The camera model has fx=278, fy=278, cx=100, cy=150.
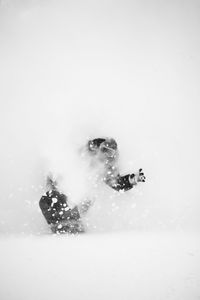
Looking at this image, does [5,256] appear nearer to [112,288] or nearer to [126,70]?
[112,288]

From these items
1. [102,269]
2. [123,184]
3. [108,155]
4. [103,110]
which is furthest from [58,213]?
[103,110]

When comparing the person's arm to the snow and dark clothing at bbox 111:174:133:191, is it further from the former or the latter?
the snow

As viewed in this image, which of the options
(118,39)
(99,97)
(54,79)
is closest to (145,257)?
(99,97)

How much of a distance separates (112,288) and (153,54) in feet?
15.0

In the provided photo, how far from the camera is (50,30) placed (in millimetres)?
5738

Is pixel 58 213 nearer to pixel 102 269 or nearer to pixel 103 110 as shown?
pixel 102 269

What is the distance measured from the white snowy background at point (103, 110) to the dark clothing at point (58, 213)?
18 cm


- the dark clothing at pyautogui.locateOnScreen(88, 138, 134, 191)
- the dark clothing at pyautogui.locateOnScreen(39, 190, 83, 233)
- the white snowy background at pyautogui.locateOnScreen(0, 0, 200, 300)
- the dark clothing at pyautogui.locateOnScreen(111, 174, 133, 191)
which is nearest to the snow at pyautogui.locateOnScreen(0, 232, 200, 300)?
the white snowy background at pyautogui.locateOnScreen(0, 0, 200, 300)

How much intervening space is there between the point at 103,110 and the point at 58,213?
225 centimetres

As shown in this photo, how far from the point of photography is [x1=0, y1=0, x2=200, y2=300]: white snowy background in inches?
158

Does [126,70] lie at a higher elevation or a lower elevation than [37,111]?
higher

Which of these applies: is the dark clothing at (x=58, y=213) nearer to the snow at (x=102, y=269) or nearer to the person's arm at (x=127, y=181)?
the snow at (x=102, y=269)

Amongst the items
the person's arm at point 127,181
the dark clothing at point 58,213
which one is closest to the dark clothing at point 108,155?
the person's arm at point 127,181

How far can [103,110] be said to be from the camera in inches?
190
